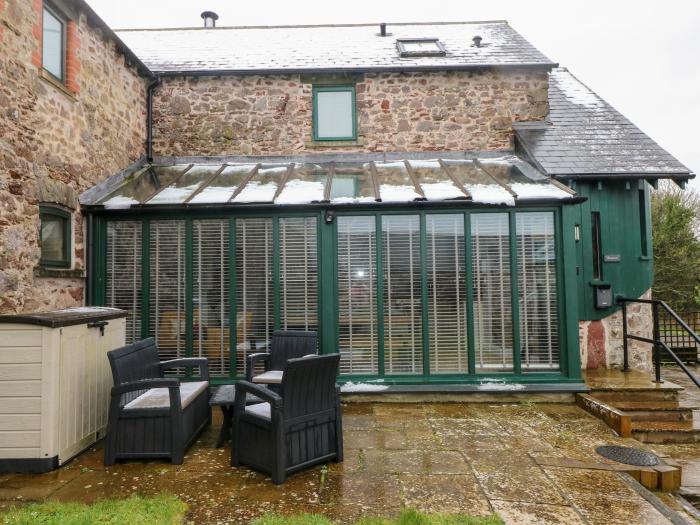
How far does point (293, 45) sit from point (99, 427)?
792cm

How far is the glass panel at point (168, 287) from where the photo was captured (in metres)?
5.65

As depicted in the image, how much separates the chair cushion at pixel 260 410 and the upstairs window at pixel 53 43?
4649 mm

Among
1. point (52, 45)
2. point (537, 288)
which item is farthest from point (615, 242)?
point (52, 45)

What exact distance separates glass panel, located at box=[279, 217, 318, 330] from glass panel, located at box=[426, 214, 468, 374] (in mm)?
1569

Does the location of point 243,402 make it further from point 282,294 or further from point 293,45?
point 293,45

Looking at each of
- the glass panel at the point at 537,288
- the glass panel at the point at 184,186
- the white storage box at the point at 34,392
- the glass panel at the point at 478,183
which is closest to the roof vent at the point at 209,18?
the glass panel at the point at 184,186

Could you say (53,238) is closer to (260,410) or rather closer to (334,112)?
(260,410)

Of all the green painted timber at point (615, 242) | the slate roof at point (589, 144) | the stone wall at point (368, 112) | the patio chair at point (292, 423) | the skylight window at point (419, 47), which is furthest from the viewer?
the skylight window at point (419, 47)

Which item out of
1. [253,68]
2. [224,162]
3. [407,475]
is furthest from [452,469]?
[253,68]

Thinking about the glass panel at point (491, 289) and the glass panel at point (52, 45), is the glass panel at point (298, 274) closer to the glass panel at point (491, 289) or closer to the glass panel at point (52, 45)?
the glass panel at point (491, 289)

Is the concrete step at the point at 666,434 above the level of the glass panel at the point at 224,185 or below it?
below

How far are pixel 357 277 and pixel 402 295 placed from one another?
0.65 metres

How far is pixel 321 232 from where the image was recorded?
224 inches

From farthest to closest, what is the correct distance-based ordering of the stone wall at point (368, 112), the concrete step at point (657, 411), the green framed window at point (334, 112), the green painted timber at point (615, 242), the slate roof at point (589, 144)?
1. the green framed window at point (334, 112)
2. the stone wall at point (368, 112)
3. the green painted timber at point (615, 242)
4. the slate roof at point (589, 144)
5. the concrete step at point (657, 411)
